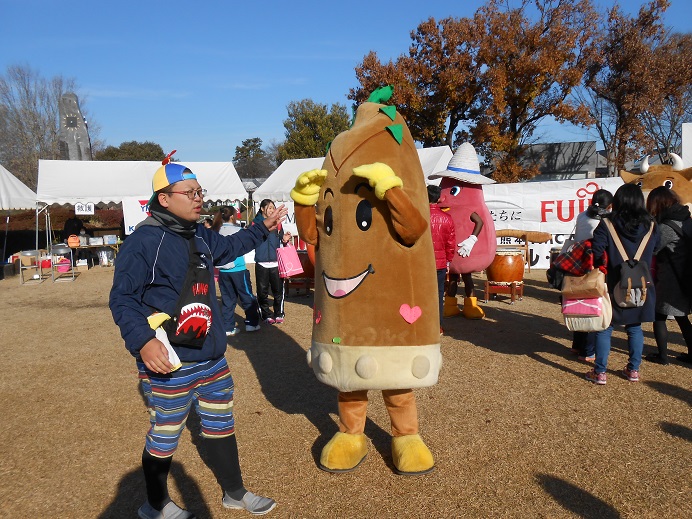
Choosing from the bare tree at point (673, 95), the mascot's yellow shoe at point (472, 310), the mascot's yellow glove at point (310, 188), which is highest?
the bare tree at point (673, 95)

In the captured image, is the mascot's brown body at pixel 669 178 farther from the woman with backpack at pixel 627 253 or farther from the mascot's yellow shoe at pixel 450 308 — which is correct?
the mascot's yellow shoe at pixel 450 308

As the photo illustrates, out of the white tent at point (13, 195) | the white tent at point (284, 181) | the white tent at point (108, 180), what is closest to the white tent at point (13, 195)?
the white tent at point (13, 195)

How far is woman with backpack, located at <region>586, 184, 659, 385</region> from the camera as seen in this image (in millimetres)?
4684

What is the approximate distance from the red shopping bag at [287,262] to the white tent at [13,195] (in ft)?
40.0

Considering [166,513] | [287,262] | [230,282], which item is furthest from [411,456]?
[287,262]

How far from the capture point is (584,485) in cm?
330

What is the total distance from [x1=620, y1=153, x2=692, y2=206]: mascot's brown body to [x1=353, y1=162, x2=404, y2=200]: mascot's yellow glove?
19.6 feet

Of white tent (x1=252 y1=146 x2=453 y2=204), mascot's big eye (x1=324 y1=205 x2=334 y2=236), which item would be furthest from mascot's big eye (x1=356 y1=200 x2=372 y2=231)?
white tent (x1=252 y1=146 x2=453 y2=204)

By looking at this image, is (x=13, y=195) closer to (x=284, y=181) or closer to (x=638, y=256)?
(x=284, y=181)

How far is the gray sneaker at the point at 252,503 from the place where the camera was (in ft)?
10.1

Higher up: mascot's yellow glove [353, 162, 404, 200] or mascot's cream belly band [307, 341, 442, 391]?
mascot's yellow glove [353, 162, 404, 200]

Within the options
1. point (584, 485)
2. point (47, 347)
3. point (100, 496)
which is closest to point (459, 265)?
point (584, 485)

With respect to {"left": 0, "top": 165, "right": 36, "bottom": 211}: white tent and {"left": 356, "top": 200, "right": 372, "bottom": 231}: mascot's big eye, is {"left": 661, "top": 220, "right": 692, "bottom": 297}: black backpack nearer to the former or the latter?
{"left": 356, "top": 200, "right": 372, "bottom": 231}: mascot's big eye

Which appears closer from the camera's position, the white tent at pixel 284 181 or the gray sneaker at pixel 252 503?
the gray sneaker at pixel 252 503
